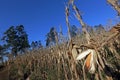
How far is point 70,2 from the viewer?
2.24 meters

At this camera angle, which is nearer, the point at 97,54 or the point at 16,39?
the point at 97,54

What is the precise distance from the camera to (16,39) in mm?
40812

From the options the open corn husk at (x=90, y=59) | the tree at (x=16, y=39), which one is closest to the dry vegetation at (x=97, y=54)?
the open corn husk at (x=90, y=59)

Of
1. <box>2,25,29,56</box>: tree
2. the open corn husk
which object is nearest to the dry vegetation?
the open corn husk

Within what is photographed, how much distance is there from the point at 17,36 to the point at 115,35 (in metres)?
41.0

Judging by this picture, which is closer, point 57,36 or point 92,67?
point 92,67

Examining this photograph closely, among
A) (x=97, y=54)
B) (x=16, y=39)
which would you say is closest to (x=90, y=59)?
(x=97, y=54)

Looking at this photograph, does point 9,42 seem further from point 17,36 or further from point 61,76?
point 61,76

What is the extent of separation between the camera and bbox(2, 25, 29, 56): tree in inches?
1542

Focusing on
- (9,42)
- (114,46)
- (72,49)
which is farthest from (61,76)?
(9,42)

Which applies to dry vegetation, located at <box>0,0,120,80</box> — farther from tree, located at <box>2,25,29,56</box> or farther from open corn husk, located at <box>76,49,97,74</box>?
tree, located at <box>2,25,29,56</box>

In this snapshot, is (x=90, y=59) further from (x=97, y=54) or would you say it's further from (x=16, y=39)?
(x=16, y=39)

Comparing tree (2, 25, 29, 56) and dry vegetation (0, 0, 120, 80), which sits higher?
tree (2, 25, 29, 56)

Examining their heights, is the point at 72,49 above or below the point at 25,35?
below
